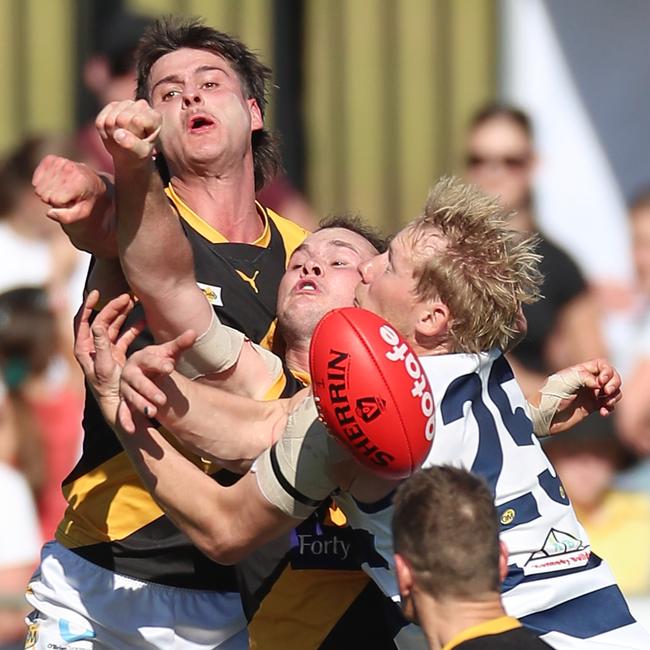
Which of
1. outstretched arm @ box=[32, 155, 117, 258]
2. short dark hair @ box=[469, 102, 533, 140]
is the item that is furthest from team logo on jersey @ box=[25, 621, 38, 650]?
short dark hair @ box=[469, 102, 533, 140]

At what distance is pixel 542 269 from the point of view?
22.3 ft

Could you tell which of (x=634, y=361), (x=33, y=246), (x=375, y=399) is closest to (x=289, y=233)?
(x=375, y=399)

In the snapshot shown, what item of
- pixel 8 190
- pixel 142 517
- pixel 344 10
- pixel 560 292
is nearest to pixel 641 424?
pixel 560 292

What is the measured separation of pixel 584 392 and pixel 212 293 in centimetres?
94

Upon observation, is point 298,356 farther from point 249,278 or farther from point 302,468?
point 302,468

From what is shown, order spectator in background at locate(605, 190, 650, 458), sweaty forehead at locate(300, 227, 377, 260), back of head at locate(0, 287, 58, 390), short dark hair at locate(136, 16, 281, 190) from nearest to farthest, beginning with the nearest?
sweaty forehead at locate(300, 227, 377, 260), short dark hair at locate(136, 16, 281, 190), back of head at locate(0, 287, 58, 390), spectator in background at locate(605, 190, 650, 458)

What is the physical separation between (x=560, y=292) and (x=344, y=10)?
1.85 m

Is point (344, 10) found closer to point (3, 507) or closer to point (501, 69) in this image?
point (501, 69)

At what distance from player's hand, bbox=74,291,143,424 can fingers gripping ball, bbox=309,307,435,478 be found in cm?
59

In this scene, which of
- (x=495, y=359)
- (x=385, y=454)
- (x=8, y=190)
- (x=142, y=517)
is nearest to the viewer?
(x=385, y=454)

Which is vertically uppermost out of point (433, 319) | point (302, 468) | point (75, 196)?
point (75, 196)

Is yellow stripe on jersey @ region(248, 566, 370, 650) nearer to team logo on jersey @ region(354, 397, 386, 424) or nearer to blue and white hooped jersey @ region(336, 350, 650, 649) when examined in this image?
blue and white hooped jersey @ region(336, 350, 650, 649)

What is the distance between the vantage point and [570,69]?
7.88 meters

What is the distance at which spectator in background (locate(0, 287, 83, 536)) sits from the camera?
6.46m
